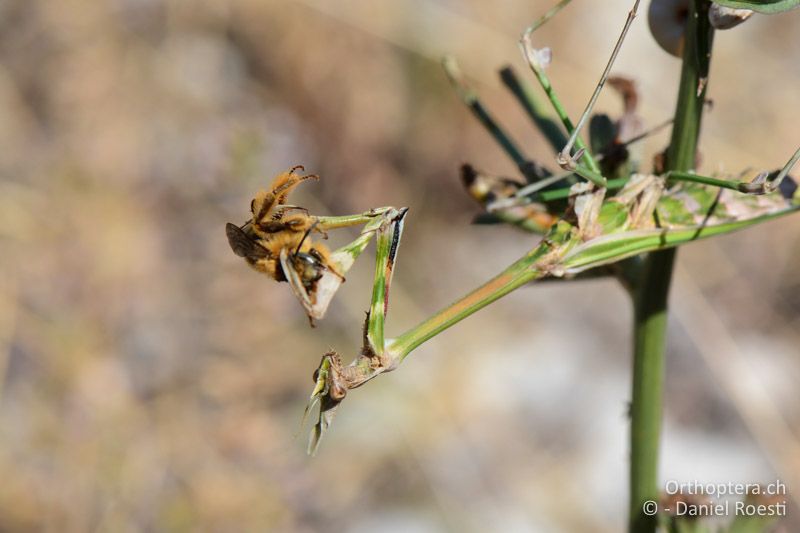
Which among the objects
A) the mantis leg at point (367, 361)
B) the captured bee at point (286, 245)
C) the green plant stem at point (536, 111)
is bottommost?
the mantis leg at point (367, 361)

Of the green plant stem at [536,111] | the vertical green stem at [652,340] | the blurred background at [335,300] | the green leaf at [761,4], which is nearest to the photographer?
the green leaf at [761,4]

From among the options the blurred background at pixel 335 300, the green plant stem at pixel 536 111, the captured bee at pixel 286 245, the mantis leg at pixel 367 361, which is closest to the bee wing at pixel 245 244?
the captured bee at pixel 286 245

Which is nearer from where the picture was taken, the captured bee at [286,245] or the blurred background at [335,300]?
the captured bee at [286,245]

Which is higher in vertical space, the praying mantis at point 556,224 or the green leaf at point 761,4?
the green leaf at point 761,4

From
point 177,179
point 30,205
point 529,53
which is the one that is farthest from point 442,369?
point 529,53

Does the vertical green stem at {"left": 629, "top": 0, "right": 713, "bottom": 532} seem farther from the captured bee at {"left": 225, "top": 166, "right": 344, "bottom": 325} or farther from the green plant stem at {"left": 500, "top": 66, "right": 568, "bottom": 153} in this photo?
the captured bee at {"left": 225, "top": 166, "right": 344, "bottom": 325}

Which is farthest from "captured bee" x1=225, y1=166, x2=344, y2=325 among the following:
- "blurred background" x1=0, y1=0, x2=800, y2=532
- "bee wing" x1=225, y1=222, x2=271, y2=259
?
"blurred background" x1=0, y1=0, x2=800, y2=532

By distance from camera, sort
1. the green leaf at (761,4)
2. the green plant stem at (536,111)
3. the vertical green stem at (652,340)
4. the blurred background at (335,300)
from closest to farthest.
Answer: the green leaf at (761,4) < the vertical green stem at (652,340) < the green plant stem at (536,111) < the blurred background at (335,300)

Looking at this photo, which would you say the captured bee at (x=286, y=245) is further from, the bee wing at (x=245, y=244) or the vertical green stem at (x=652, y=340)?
the vertical green stem at (x=652, y=340)
